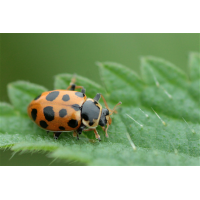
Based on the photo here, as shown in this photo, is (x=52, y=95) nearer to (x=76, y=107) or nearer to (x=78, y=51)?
(x=76, y=107)

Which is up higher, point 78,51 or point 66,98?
point 78,51

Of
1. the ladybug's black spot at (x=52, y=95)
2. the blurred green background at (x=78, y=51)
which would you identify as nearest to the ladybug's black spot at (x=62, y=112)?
the ladybug's black spot at (x=52, y=95)

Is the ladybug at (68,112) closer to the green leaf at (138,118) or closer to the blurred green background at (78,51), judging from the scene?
the green leaf at (138,118)

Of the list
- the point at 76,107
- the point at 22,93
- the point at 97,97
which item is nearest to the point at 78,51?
the point at 22,93

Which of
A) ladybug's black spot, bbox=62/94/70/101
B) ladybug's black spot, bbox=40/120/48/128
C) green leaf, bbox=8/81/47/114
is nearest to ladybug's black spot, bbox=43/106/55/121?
ladybug's black spot, bbox=40/120/48/128

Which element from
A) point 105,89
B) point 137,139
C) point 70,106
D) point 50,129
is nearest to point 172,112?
point 137,139

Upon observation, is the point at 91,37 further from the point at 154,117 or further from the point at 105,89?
the point at 154,117

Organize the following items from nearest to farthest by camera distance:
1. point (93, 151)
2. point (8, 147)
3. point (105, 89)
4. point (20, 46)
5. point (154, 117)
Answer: point (93, 151)
point (8, 147)
point (154, 117)
point (105, 89)
point (20, 46)
